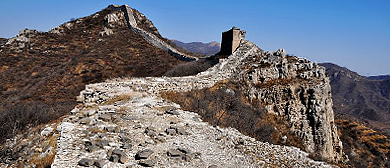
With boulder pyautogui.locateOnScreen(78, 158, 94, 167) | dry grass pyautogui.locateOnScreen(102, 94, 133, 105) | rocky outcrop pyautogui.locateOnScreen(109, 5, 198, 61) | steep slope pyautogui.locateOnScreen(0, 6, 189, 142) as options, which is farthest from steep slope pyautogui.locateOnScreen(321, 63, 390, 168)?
steep slope pyautogui.locateOnScreen(0, 6, 189, 142)

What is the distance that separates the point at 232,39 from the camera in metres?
22.5

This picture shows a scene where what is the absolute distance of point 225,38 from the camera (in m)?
24.2

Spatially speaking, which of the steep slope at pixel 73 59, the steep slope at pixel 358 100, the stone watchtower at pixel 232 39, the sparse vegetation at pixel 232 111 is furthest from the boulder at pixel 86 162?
the steep slope at pixel 358 100

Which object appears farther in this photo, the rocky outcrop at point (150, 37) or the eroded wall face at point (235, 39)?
the rocky outcrop at point (150, 37)

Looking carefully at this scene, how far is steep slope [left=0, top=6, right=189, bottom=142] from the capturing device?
21.7 meters

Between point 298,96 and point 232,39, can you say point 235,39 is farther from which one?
point 298,96

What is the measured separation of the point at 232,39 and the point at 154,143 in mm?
17755

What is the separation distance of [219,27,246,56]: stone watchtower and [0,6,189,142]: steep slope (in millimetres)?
7355

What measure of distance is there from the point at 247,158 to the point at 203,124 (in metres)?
2.61

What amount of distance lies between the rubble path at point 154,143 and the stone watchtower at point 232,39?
14.1m

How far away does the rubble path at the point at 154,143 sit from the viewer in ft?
18.6

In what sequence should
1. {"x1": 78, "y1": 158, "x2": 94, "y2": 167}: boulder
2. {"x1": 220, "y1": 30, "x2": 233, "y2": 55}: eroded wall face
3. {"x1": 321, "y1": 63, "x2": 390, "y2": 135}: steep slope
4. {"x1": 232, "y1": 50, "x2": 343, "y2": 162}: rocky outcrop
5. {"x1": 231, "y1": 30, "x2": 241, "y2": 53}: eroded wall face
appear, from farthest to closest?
{"x1": 321, "y1": 63, "x2": 390, "y2": 135}: steep slope, {"x1": 220, "y1": 30, "x2": 233, "y2": 55}: eroded wall face, {"x1": 231, "y1": 30, "x2": 241, "y2": 53}: eroded wall face, {"x1": 232, "y1": 50, "x2": 343, "y2": 162}: rocky outcrop, {"x1": 78, "y1": 158, "x2": 94, "y2": 167}: boulder

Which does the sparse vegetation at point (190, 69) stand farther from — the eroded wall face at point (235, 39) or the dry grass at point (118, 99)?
the dry grass at point (118, 99)

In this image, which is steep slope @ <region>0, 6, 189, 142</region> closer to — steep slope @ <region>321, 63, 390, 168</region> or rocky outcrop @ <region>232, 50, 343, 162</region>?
rocky outcrop @ <region>232, 50, 343, 162</region>
